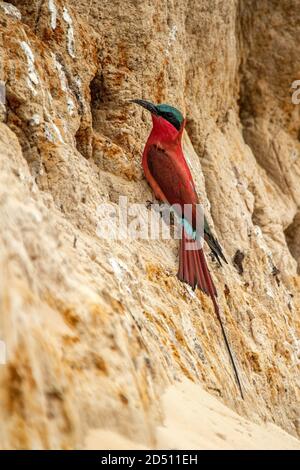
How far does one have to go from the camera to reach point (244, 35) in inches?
335

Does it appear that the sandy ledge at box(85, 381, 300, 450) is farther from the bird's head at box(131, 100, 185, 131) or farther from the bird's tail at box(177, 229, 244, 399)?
the bird's head at box(131, 100, 185, 131)

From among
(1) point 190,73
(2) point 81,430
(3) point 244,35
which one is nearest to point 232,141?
(1) point 190,73

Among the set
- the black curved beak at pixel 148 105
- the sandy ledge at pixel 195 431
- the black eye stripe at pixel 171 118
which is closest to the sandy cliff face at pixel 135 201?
the sandy ledge at pixel 195 431

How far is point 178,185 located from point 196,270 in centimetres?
66

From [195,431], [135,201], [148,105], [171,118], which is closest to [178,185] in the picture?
[135,201]

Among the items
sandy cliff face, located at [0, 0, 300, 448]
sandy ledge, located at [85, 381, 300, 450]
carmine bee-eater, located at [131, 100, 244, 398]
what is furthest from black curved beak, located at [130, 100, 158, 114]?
sandy ledge, located at [85, 381, 300, 450]

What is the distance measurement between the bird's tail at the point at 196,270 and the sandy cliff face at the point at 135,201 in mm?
78

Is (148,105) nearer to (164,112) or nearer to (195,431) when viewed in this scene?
(164,112)

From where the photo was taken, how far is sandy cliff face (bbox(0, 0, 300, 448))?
9.73 ft

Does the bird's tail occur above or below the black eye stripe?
below

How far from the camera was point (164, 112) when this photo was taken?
5.63 meters

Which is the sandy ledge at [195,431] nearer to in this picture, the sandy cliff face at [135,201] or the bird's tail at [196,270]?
the sandy cliff face at [135,201]

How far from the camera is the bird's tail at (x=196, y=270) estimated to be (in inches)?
205

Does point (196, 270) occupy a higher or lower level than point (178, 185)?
lower
